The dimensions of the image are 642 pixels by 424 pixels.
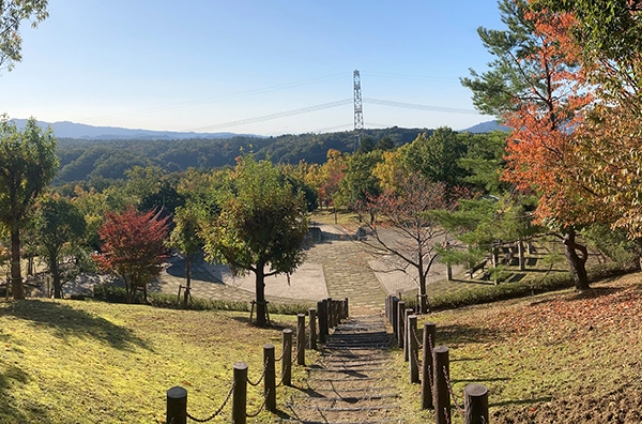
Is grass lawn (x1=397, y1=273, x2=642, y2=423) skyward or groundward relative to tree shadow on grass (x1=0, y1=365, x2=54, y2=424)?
groundward

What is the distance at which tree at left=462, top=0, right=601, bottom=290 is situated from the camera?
9.90m

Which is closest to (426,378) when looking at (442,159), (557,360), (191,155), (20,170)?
(557,360)

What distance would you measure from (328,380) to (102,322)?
572 cm

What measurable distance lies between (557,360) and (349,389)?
130 inches

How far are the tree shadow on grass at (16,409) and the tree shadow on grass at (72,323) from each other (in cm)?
307

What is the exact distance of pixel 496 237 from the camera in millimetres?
13352

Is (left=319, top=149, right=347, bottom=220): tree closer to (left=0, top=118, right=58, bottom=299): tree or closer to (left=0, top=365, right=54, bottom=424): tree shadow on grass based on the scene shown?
(left=0, top=118, right=58, bottom=299): tree

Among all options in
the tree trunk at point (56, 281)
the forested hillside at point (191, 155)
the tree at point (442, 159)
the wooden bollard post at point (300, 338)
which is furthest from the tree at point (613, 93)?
the forested hillside at point (191, 155)

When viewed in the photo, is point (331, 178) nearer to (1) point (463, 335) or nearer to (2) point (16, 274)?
(2) point (16, 274)

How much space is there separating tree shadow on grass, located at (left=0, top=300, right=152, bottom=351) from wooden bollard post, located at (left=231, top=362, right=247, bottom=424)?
4008 mm

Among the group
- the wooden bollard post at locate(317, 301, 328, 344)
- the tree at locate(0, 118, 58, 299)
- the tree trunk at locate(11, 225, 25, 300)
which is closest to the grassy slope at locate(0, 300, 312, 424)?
the wooden bollard post at locate(317, 301, 328, 344)

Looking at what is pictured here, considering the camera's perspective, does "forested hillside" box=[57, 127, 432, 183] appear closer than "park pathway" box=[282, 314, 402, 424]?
No

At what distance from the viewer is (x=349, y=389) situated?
7.62 metres

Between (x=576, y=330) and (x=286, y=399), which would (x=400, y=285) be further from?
(x=286, y=399)
